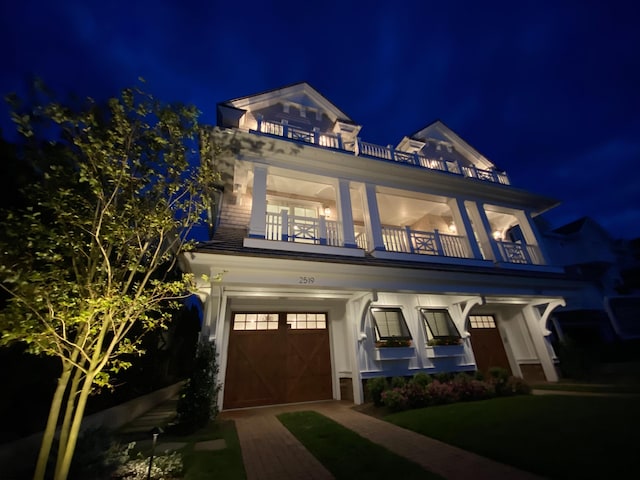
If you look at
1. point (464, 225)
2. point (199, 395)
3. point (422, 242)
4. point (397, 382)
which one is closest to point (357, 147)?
point (422, 242)

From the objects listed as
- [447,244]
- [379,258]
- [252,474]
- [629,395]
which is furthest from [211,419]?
[629,395]

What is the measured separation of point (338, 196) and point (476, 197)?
6074 millimetres

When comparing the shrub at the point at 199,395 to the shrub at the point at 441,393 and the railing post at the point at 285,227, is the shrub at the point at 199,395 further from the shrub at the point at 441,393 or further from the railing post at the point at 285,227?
the shrub at the point at 441,393

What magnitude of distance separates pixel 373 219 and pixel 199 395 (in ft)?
21.3

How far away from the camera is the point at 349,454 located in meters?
3.68

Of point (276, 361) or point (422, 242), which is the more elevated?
point (422, 242)

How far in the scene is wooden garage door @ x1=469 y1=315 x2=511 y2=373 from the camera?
951 centimetres

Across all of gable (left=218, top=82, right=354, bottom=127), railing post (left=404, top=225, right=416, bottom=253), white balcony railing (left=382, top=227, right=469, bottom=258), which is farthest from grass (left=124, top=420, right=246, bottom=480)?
gable (left=218, top=82, right=354, bottom=127)

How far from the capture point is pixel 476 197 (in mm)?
9898

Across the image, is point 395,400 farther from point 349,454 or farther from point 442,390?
point 349,454

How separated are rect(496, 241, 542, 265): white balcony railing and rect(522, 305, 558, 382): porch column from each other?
1.86m

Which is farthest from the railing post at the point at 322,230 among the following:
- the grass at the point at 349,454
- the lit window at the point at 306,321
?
the grass at the point at 349,454

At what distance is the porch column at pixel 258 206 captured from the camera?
646 centimetres

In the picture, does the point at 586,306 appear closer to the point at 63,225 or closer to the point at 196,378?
the point at 196,378
